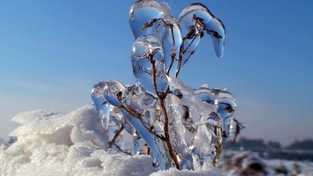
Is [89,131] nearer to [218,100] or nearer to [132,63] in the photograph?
[218,100]

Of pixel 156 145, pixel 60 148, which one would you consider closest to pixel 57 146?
pixel 60 148

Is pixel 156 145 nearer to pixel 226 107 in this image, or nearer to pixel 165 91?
pixel 165 91

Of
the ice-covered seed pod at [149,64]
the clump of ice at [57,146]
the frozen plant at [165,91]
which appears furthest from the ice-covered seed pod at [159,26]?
the clump of ice at [57,146]

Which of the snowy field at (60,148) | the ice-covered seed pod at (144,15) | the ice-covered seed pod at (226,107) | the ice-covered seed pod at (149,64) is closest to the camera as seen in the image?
the ice-covered seed pod at (149,64)

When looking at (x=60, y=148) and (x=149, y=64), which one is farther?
(x=60, y=148)

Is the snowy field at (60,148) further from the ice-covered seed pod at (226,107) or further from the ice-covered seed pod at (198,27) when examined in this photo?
the ice-covered seed pod at (198,27)

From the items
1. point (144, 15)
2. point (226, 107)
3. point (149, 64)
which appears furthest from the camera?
point (226, 107)

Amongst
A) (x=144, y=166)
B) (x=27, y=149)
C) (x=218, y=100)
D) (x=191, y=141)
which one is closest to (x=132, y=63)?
(x=144, y=166)
